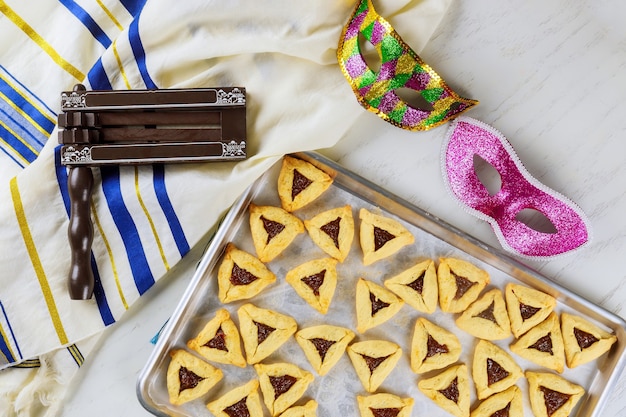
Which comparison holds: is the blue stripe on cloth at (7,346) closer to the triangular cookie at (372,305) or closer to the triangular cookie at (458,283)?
the triangular cookie at (372,305)

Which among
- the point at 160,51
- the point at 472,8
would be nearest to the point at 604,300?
the point at 472,8

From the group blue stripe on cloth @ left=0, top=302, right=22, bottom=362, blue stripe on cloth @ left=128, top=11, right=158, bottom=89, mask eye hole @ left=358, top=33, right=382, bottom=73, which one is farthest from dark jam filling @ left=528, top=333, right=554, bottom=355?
blue stripe on cloth @ left=0, top=302, right=22, bottom=362

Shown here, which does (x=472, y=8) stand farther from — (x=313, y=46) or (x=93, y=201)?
(x=93, y=201)

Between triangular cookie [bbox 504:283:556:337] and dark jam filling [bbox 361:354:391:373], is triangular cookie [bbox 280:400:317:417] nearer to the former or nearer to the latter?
dark jam filling [bbox 361:354:391:373]

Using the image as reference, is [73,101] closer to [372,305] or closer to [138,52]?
[138,52]

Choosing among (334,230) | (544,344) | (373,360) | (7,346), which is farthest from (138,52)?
(544,344)

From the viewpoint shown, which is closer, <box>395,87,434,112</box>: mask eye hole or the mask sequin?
the mask sequin

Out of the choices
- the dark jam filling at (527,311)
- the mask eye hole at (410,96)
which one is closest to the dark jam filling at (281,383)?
the dark jam filling at (527,311)
